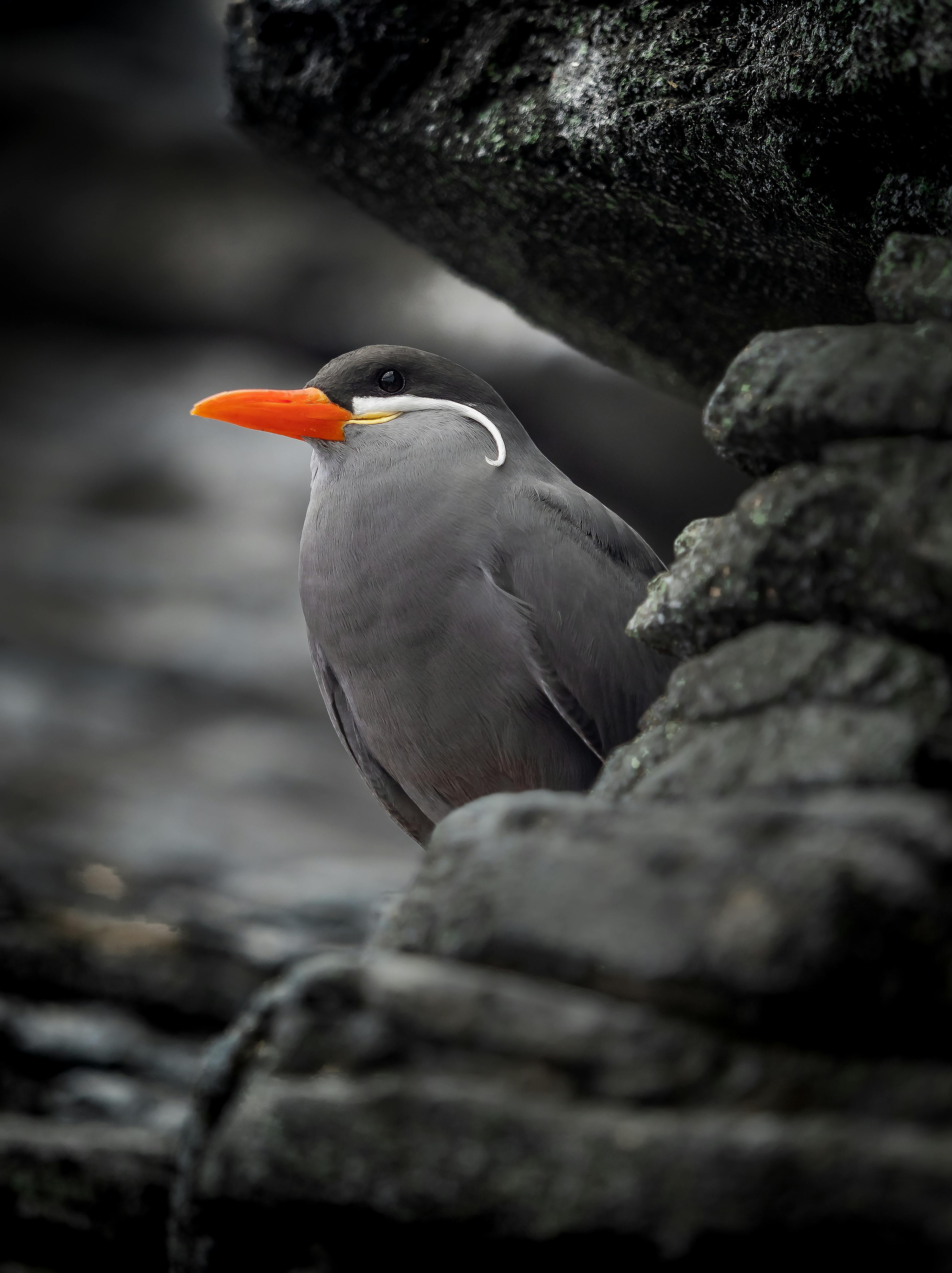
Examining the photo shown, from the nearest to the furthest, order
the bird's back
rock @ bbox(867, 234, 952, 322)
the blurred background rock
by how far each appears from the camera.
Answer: rock @ bbox(867, 234, 952, 322)
the bird's back
the blurred background rock

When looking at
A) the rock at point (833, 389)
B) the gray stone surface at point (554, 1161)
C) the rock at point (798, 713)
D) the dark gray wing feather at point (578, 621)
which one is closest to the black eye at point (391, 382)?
the dark gray wing feather at point (578, 621)

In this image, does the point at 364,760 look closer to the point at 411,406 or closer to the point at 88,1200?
the point at 411,406

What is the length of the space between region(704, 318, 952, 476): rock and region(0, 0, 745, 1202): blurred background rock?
19.2 feet

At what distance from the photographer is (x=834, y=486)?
1.42 metres

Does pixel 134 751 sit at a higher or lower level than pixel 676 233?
lower

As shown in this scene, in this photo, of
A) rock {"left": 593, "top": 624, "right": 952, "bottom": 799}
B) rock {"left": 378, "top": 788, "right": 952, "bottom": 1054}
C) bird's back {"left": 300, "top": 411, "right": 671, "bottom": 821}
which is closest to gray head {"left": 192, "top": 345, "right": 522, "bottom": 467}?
bird's back {"left": 300, "top": 411, "right": 671, "bottom": 821}

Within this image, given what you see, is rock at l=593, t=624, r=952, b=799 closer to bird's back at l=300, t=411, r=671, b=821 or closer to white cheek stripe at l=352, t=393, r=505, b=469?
bird's back at l=300, t=411, r=671, b=821

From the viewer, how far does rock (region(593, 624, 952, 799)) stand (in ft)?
4.20

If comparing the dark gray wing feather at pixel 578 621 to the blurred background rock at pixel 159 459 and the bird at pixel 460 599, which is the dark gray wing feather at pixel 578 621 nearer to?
the bird at pixel 460 599

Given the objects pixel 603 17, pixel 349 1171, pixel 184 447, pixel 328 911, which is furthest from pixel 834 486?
pixel 184 447

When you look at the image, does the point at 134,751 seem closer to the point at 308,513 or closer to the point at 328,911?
the point at 328,911

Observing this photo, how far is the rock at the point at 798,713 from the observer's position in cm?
128

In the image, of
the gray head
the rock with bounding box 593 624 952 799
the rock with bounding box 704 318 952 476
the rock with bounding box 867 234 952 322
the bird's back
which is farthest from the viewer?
the gray head

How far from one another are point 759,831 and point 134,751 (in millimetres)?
8772
